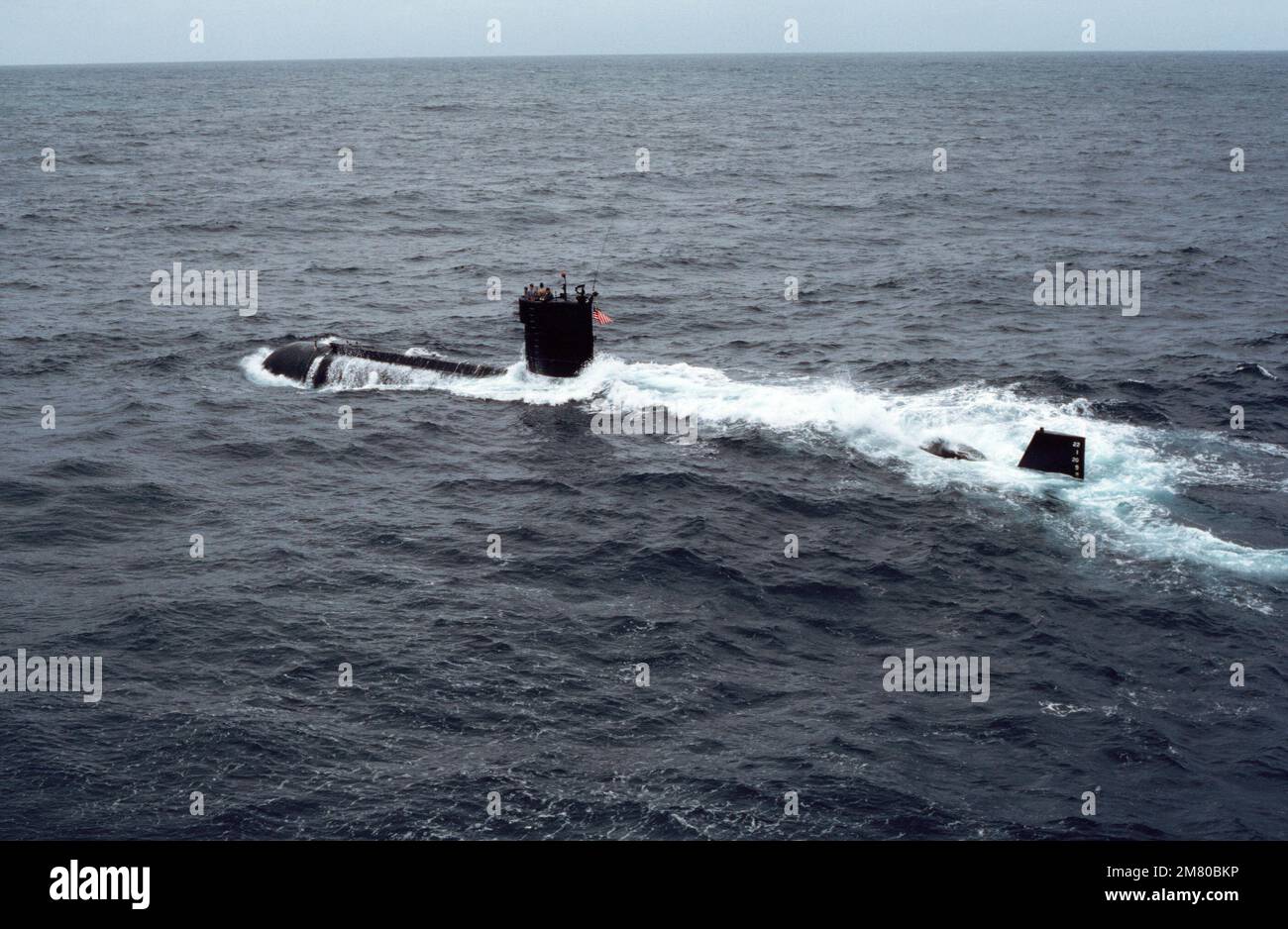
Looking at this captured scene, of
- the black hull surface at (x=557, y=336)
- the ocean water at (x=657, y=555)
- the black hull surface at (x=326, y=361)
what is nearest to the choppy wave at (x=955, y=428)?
the ocean water at (x=657, y=555)

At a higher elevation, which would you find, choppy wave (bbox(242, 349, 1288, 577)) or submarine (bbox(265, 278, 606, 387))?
submarine (bbox(265, 278, 606, 387))

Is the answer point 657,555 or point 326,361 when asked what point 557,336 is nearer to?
point 326,361

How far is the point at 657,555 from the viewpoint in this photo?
3672 centimetres

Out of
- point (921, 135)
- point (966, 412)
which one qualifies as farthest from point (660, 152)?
point (966, 412)

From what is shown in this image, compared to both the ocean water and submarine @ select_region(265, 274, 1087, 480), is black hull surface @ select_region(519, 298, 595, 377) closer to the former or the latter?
submarine @ select_region(265, 274, 1087, 480)

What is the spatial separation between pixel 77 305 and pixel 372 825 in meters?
54.2

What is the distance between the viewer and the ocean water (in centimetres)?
2575

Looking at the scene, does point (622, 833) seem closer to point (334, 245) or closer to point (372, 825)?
point (372, 825)

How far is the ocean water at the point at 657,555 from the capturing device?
84.5 feet

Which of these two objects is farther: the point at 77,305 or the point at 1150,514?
the point at 77,305

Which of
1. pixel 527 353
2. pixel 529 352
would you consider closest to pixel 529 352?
pixel 529 352

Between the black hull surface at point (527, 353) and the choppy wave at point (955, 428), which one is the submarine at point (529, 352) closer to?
the black hull surface at point (527, 353)

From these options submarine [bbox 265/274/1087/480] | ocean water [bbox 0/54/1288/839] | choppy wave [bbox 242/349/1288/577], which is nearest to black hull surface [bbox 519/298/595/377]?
submarine [bbox 265/274/1087/480]

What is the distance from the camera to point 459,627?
32.4 meters
